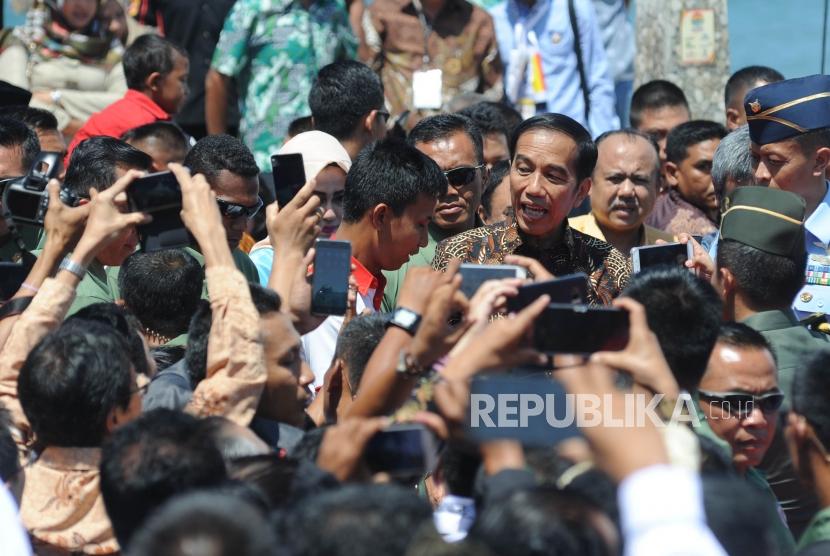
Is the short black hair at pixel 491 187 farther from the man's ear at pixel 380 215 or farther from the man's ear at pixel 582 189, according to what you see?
the man's ear at pixel 380 215

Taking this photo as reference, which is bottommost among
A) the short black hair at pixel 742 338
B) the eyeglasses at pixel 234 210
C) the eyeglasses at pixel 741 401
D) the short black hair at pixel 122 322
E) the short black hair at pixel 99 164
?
the eyeglasses at pixel 741 401

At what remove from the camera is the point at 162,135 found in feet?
21.9

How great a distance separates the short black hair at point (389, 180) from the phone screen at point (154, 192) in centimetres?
124

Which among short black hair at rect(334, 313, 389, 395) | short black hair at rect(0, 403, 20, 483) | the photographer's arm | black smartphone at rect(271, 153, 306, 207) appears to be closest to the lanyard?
black smartphone at rect(271, 153, 306, 207)

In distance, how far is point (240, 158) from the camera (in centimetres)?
553

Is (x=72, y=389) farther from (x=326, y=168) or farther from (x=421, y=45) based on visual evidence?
(x=421, y=45)

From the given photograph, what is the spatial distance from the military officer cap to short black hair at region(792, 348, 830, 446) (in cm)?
139

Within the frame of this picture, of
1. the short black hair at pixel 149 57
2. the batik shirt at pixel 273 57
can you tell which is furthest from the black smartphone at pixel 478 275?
the batik shirt at pixel 273 57

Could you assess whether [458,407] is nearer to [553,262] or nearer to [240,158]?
[553,262]

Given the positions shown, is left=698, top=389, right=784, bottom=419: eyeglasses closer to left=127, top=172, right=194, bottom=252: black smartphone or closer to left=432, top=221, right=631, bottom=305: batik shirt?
left=432, top=221, right=631, bottom=305: batik shirt

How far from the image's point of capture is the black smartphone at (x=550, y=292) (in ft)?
10.4

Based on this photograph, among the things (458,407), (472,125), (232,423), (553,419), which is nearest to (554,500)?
(458,407)

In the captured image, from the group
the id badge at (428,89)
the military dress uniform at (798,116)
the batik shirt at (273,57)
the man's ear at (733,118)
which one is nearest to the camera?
the military dress uniform at (798,116)

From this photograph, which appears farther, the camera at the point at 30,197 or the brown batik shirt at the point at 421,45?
the brown batik shirt at the point at 421,45
